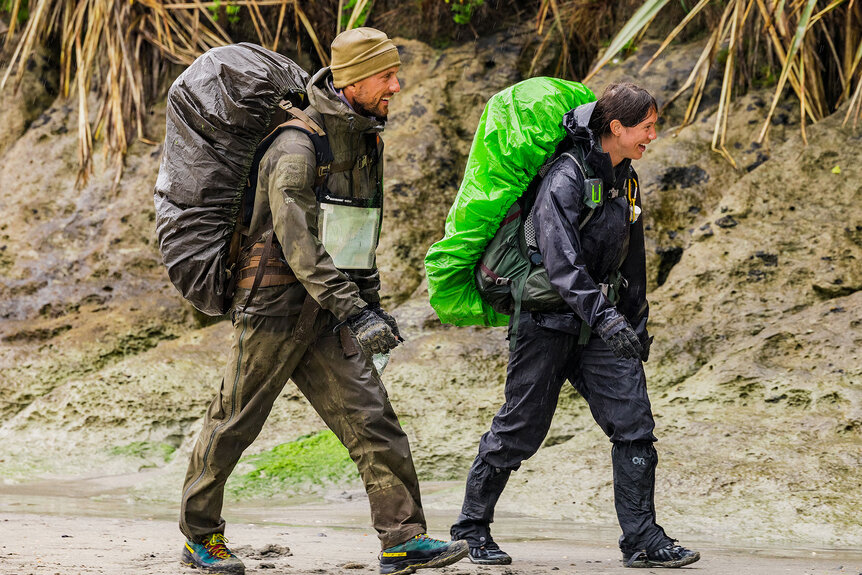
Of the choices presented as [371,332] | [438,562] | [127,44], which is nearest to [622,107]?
[371,332]

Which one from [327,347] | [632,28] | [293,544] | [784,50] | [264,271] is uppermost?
[632,28]

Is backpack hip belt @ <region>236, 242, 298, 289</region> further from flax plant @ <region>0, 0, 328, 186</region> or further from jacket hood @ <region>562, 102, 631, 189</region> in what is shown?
flax plant @ <region>0, 0, 328, 186</region>

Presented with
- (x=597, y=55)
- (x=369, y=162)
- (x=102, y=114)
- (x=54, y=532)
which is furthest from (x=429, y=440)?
(x=102, y=114)

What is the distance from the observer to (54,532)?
183 inches

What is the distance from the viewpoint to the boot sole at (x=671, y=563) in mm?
4016

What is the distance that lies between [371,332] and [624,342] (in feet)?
2.99

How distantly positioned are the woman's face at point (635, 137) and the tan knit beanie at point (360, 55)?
0.94 m

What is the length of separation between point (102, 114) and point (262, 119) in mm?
5497

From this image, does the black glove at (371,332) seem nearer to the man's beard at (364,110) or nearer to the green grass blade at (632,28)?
the man's beard at (364,110)

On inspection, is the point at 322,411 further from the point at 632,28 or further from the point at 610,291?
the point at 632,28

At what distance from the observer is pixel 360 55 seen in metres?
3.80

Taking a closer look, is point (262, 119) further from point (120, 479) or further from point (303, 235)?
point (120, 479)

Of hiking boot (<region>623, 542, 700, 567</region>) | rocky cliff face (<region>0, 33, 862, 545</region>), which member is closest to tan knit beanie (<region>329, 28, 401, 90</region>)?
hiking boot (<region>623, 542, 700, 567</region>)

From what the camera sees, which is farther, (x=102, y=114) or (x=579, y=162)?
(x=102, y=114)
